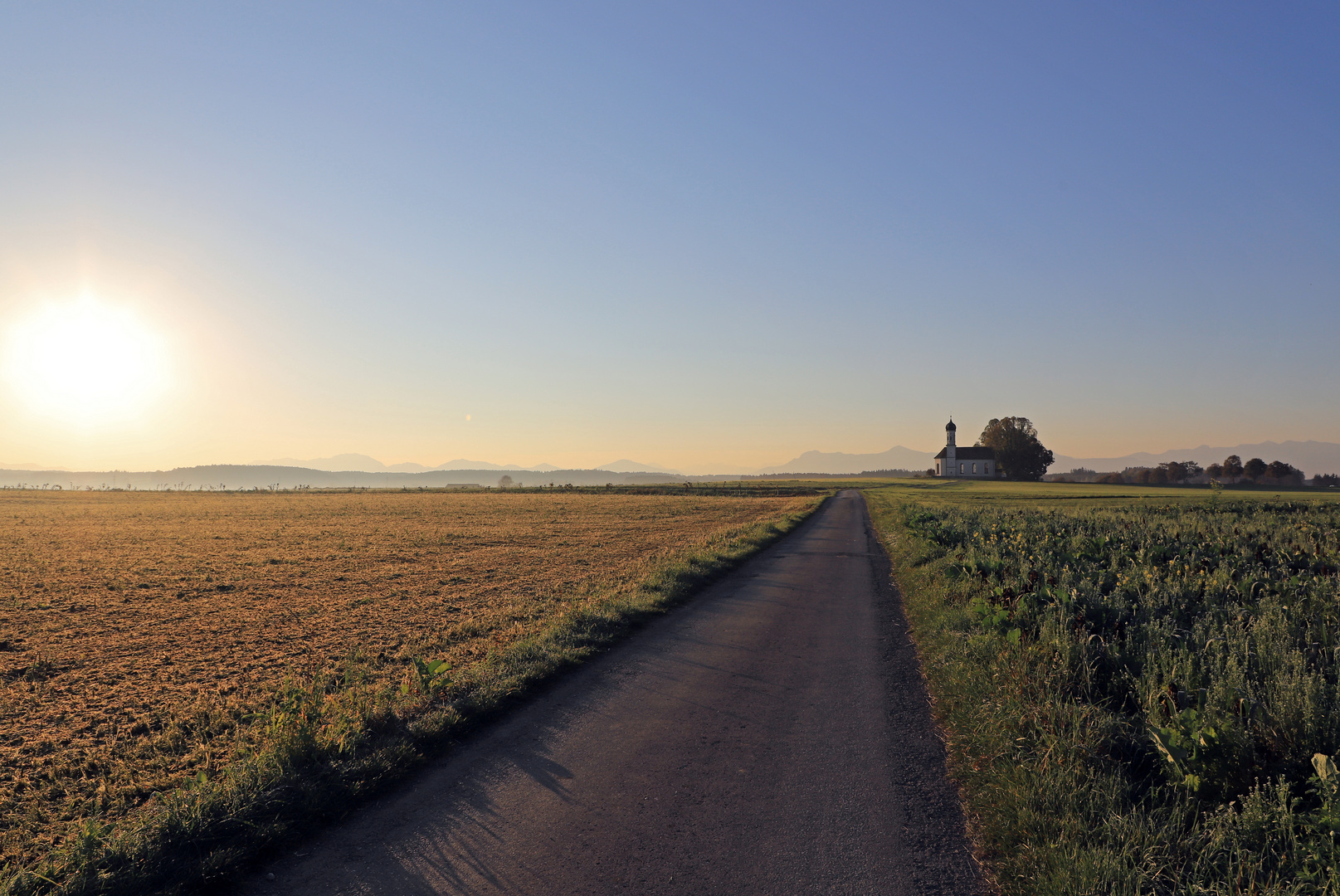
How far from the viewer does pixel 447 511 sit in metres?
50.6

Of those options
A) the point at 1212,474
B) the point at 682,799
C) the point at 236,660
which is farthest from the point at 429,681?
the point at 1212,474

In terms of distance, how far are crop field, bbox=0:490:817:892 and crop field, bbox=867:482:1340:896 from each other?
5488 mm

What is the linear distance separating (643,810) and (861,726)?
2.95 m

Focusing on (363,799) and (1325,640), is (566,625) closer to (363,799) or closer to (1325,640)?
(363,799)

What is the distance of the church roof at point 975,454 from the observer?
503 ft

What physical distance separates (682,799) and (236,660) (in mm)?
8950

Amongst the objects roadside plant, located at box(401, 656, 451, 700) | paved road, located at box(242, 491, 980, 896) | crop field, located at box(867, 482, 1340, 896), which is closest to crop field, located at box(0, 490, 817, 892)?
roadside plant, located at box(401, 656, 451, 700)

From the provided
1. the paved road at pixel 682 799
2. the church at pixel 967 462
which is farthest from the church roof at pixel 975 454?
the paved road at pixel 682 799

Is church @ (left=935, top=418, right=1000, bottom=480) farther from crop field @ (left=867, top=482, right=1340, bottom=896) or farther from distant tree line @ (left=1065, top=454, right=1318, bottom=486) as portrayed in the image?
crop field @ (left=867, top=482, right=1340, bottom=896)

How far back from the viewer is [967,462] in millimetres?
155125

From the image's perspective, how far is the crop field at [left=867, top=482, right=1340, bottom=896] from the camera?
4.07 m

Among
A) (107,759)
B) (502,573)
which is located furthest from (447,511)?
(107,759)

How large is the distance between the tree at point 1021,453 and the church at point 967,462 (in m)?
3.92

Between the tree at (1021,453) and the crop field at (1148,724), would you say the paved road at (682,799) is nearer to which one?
the crop field at (1148,724)
